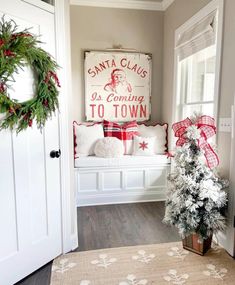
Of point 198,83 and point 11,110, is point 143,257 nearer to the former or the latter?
point 11,110

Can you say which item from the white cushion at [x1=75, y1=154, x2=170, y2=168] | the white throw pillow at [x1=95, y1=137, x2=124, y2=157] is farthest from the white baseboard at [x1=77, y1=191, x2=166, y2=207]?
the white throw pillow at [x1=95, y1=137, x2=124, y2=157]

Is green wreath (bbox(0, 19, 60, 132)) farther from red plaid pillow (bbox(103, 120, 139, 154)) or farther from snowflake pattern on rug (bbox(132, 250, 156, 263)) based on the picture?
red plaid pillow (bbox(103, 120, 139, 154))

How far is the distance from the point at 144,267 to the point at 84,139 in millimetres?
1915

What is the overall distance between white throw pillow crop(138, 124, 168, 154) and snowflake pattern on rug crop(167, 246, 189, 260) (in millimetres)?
1609

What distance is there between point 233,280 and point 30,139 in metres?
1.91

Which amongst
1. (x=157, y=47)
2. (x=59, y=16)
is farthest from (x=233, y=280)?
(x=157, y=47)

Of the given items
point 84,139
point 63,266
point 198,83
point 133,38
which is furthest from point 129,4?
point 63,266

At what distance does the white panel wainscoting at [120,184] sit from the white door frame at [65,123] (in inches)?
39.3

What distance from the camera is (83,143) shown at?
341cm

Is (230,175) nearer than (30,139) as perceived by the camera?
No

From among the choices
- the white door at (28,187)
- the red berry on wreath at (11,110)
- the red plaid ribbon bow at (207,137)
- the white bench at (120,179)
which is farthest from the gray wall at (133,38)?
the red berry on wreath at (11,110)

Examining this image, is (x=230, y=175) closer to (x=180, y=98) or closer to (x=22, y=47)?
(x=180, y=98)

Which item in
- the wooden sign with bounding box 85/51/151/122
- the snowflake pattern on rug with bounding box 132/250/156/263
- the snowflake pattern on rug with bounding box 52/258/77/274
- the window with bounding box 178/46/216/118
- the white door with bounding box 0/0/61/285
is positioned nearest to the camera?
the white door with bounding box 0/0/61/285

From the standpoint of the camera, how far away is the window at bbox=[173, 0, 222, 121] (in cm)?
239
